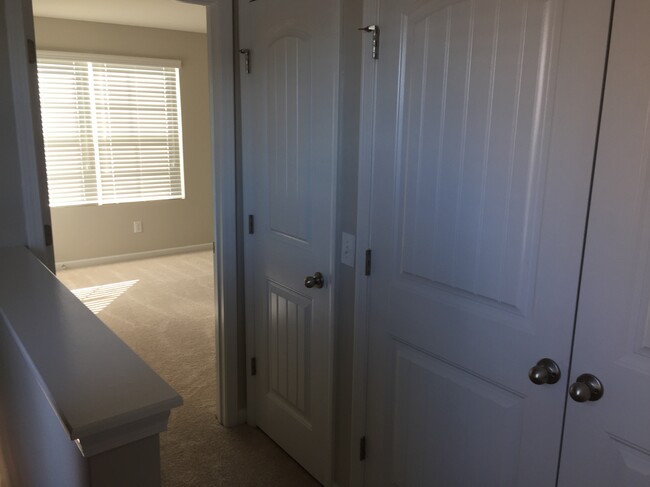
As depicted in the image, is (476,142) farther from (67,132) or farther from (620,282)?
(67,132)

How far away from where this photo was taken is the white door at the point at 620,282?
3.48 ft

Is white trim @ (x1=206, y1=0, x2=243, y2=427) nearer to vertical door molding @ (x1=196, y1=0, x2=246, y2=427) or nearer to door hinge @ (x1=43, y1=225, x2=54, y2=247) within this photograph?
vertical door molding @ (x1=196, y1=0, x2=246, y2=427)

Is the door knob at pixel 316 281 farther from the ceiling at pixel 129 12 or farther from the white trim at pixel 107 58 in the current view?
the white trim at pixel 107 58

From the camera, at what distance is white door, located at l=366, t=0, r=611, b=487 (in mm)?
1199

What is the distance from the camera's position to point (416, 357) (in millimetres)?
1675

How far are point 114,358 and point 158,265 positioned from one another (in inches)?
191

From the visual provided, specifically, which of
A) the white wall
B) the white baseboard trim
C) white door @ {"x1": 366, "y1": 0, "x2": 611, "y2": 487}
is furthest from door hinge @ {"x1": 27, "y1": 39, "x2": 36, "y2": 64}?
the white baseboard trim

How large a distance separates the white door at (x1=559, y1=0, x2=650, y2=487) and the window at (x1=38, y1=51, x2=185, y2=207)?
5.28 metres

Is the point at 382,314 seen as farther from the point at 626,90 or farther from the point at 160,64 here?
the point at 160,64

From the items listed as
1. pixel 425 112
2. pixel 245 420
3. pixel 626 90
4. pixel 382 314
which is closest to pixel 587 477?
pixel 382 314

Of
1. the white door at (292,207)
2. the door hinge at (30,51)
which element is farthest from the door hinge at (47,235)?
the white door at (292,207)

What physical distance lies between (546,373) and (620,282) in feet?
0.93

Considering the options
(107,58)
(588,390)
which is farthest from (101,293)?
(588,390)

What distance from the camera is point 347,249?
6.30 ft
